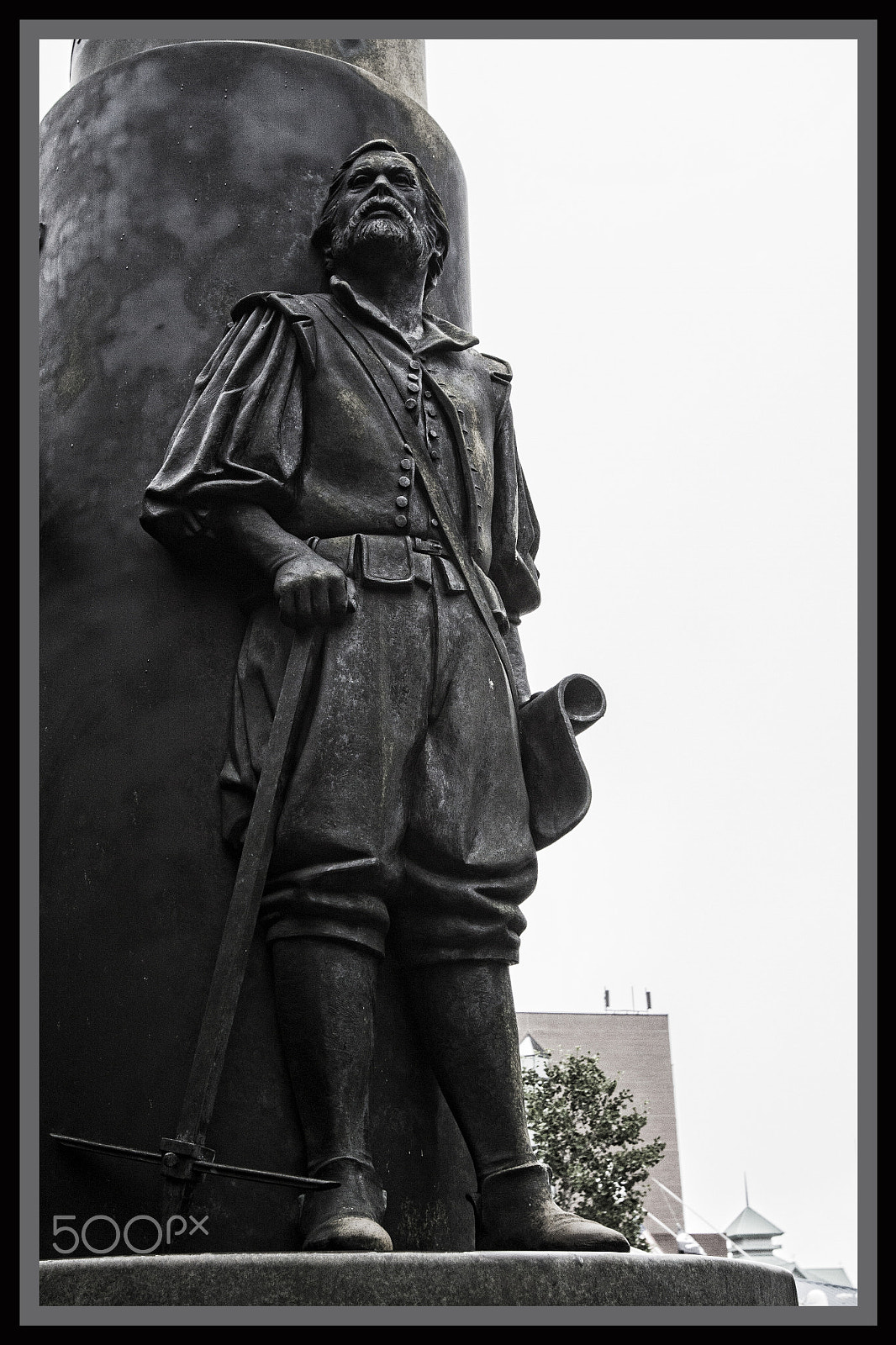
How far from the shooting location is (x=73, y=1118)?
16.2 feet

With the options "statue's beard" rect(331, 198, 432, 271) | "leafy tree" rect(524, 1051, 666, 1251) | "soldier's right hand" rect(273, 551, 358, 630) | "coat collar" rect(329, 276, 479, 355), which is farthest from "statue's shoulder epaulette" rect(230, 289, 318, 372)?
"leafy tree" rect(524, 1051, 666, 1251)

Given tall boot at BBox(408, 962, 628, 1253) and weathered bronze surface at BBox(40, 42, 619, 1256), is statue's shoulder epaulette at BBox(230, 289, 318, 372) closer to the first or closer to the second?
weathered bronze surface at BBox(40, 42, 619, 1256)

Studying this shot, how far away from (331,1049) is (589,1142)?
16521mm

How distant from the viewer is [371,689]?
16.9 feet

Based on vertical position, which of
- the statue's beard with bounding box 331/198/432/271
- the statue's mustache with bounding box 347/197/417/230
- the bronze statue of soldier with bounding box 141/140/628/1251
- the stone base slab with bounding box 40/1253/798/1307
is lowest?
the stone base slab with bounding box 40/1253/798/1307

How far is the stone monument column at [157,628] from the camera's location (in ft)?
16.1

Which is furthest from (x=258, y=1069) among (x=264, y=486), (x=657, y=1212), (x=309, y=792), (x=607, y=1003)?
(x=607, y=1003)

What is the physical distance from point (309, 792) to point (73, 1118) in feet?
3.83

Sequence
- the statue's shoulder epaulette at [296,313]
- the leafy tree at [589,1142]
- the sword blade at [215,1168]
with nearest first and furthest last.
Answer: the sword blade at [215,1168], the statue's shoulder epaulette at [296,313], the leafy tree at [589,1142]

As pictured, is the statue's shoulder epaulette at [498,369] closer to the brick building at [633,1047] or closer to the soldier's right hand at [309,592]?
the soldier's right hand at [309,592]

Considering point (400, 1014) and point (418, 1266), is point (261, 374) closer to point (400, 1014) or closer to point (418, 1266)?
point (400, 1014)

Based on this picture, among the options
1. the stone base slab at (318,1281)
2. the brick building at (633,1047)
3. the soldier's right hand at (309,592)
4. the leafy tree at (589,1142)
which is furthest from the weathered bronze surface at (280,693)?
the brick building at (633,1047)
